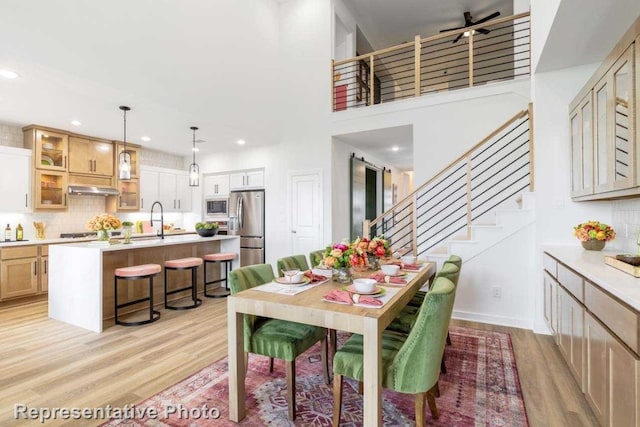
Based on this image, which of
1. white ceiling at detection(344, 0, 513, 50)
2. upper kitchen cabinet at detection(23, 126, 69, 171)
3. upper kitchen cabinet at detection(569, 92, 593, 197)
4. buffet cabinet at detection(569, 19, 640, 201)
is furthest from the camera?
white ceiling at detection(344, 0, 513, 50)

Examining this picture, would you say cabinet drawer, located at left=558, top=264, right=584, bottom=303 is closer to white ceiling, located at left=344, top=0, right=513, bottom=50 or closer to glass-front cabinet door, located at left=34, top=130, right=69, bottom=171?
white ceiling, located at left=344, top=0, right=513, bottom=50

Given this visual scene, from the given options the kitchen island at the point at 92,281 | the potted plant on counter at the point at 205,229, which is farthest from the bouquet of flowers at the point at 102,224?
the potted plant on counter at the point at 205,229

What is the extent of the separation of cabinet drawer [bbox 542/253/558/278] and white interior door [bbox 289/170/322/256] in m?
3.22

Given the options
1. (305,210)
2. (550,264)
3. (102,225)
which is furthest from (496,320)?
(102,225)

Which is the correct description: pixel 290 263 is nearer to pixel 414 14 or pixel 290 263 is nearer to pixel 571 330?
pixel 571 330

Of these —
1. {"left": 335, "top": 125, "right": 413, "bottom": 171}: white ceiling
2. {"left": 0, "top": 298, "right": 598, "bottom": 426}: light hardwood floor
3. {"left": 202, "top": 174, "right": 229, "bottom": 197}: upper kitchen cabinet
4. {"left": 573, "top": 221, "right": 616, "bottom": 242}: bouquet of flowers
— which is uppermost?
{"left": 335, "top": 125, "right": 413, "bottom": 171}: white ceiling

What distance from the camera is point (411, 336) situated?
154cm

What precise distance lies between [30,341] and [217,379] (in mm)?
2224

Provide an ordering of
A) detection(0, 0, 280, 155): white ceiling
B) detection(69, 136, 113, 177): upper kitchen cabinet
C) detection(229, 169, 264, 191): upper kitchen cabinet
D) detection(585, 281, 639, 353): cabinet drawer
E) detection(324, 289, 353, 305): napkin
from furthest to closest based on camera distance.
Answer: detection(229, 169, 264, 191): upper kitchen cabinet → detection(69, 136, 113, 177): upper kitchen cabinet → detection(0, 0, 280, 155): white ceiling → detection(324, 289, 353, 305): napkin → detection(585, 281, 639, 353): cabinet drawer

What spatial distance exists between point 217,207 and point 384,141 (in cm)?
405

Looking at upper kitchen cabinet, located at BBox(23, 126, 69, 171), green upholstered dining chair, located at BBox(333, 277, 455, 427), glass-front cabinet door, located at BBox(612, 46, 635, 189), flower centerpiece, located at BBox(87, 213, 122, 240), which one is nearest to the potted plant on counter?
flower centerpiece, located at BBox(87, 213, 122, 240)

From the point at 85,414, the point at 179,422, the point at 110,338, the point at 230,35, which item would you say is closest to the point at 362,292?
the point at 179,422

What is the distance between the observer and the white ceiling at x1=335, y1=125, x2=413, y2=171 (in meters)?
5.11

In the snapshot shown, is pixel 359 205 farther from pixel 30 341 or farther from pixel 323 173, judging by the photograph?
pixel 30 341
